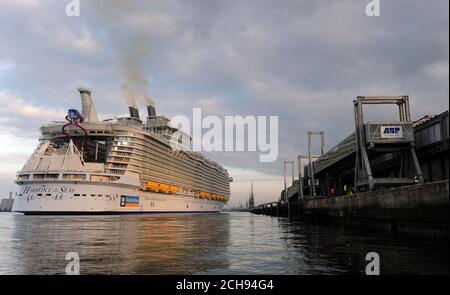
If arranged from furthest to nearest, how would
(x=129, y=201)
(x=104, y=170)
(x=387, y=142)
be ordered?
(x=129, y=201), (x=104, y=170), (x=387, y=142)

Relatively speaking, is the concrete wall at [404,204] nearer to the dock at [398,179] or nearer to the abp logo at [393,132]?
the dock at [398,179]

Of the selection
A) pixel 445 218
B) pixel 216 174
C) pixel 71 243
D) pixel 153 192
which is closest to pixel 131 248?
pixel 71 243

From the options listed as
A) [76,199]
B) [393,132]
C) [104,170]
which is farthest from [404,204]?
[104,170]

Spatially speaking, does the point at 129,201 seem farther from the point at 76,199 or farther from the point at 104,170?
the point at 76,199

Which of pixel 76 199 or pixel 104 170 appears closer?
pixel 76 199

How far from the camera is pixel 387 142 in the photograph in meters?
38.4

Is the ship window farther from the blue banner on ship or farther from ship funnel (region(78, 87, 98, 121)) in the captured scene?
ship funnel (region(78, 87, 98, 121))

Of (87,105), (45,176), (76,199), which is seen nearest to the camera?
(76,199)

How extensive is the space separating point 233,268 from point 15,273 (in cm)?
783

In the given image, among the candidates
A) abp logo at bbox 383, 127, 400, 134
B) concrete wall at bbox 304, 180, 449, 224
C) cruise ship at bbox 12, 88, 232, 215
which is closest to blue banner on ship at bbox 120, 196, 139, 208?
cruise ship at bbox 12, 88, 232, 215

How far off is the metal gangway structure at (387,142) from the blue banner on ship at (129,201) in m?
54.1

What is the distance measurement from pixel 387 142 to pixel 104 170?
6158 cm

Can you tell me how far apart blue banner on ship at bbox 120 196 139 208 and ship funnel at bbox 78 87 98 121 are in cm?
2616
